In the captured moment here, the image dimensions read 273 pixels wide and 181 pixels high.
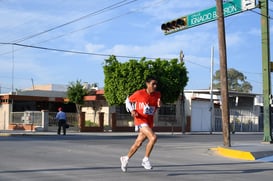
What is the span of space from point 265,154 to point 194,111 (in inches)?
1249

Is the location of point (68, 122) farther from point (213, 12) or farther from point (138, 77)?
point (213, 12)

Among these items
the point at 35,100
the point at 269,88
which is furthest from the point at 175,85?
the point at 269,88

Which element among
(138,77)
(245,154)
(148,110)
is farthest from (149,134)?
(138,77)

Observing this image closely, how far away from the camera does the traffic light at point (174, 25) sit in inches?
779

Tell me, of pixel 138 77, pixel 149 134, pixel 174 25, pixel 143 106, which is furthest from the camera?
pixel 138 77

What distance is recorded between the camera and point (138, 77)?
36625mm

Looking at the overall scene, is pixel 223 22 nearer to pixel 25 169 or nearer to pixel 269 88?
pixel 269 88

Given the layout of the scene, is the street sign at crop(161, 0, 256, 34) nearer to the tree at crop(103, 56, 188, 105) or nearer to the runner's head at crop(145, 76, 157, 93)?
the runner's head at crop(145, 76, 157, 93)

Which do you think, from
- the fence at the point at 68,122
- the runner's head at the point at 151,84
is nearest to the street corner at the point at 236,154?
the runner's head at the point at 151,84

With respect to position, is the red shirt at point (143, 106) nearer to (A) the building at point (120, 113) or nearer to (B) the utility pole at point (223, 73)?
(B) the utility pole at point (223, 73)

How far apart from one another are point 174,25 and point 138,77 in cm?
1669

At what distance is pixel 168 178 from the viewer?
27.1 feet

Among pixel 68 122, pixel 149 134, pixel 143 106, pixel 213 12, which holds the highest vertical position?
pixel 213 12

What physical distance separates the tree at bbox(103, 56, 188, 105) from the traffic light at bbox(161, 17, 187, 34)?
51.2 feet
